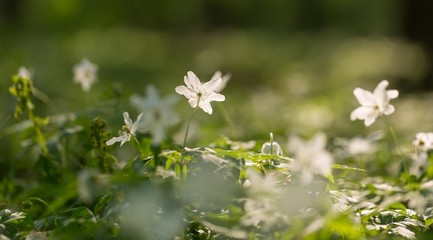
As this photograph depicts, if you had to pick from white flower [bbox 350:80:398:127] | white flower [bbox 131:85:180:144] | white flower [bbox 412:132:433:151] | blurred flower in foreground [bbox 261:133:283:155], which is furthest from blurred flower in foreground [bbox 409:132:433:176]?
white flower [bbox 131:85:180:144]

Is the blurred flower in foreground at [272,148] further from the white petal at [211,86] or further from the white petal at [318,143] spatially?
the white petal at [318,143]

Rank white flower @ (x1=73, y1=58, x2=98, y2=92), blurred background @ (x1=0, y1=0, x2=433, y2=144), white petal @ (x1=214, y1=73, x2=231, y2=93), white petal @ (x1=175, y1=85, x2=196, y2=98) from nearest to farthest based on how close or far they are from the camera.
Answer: white petal @ (x1=175, y1=85, x2=196, y2=98)
white petal @ (x1=214, y1=73, x2=231, y2=93)
white flower @ (x1=73, y1=58, x2=98, y2=92)
blurred background @ (x1=0, y1=0, x2=433, y2=144)

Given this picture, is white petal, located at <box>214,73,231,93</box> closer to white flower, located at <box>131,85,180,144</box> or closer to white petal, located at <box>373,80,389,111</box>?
white flower, located at <box>131,85,180,144</box>

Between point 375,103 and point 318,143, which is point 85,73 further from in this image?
point 318,143

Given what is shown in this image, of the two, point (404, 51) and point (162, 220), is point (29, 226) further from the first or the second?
point (404, 51)

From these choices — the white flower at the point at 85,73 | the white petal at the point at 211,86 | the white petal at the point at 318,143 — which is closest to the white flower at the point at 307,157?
the white petal at the point at 318,143

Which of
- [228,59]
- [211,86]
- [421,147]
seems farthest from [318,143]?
[228,59]

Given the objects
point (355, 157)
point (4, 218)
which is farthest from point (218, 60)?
point (4, 218)
